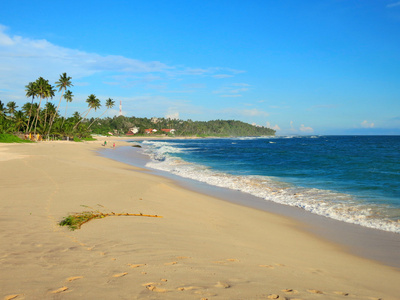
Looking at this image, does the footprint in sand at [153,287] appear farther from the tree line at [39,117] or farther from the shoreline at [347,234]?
the tree line at [39,117]

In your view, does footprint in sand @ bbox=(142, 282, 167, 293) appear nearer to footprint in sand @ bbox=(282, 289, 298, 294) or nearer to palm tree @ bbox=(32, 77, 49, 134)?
footprint in sand @ bbox=(282, 289, 298, 294)

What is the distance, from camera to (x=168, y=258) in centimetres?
475

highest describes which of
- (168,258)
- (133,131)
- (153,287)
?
(133,131)

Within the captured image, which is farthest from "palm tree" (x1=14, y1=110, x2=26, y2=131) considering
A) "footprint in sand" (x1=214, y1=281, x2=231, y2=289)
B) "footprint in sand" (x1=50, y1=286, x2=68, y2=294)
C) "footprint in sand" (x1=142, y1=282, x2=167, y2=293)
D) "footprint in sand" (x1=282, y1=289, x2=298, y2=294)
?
"footprint in sand" (x1=282, y1=289, x2=298, y2=294)

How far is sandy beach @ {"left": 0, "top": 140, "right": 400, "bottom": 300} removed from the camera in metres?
3.61

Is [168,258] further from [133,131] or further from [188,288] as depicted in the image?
[133,131]

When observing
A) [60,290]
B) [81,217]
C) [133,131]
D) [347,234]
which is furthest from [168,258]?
[133,131]

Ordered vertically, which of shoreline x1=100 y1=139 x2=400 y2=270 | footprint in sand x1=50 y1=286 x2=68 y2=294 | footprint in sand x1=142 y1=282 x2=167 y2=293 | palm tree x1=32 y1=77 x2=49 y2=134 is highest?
palm tree x1=32 y1=77 x2=49 y2=134

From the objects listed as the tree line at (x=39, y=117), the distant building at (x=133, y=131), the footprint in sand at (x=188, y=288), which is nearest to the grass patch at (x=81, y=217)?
the footprint in sand at (x=188, y=288)

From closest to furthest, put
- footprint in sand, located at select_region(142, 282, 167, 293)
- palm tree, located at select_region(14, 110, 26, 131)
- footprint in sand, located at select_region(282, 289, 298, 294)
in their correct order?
1. footprint in sand, located at select_region(142, 282, 167, 293)
2. footprint in sand, located at select_region(282, 289, 298, 294)
3. palm tree, located at select_region(14, 110, 26, 131)

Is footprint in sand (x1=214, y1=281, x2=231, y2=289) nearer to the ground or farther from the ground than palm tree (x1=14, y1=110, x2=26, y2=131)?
nearer to the ground

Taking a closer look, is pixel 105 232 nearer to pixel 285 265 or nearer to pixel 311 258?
pixel 285 265

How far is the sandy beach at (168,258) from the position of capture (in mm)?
3613

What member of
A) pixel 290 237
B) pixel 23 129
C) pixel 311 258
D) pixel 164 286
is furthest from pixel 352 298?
pixel 23 129
